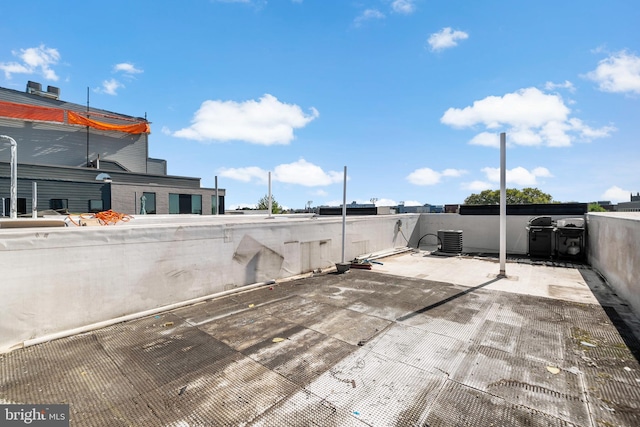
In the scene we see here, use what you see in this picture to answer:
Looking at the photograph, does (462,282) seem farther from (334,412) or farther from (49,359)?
(49,359)

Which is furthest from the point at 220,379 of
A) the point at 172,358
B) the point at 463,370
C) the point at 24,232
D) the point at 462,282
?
the point at 462,282

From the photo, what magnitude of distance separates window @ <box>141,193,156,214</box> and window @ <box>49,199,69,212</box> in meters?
3.77

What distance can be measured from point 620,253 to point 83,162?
30.9m

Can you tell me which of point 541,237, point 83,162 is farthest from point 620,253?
point 83,162

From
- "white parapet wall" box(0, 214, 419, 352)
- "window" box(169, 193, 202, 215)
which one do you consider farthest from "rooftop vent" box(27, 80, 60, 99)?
"white parapet wall" box(0, 214, 419, 352)

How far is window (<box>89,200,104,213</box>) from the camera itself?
1661 centimetres

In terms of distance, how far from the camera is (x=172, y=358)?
3.18m

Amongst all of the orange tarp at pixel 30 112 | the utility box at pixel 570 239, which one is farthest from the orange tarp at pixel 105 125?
the utility box at pixel 570 239

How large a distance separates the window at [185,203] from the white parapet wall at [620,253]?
21117mm

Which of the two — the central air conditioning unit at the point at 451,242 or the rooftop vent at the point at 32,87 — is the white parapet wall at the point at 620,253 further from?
the rooftop vent at the point at 32,87

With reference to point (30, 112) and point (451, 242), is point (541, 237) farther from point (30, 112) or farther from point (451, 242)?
point (30, 112)

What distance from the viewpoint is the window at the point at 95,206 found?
1661cm

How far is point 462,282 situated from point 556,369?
383cm

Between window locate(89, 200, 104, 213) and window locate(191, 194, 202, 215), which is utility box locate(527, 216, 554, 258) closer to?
window locate(191, 194, 202, 215)
